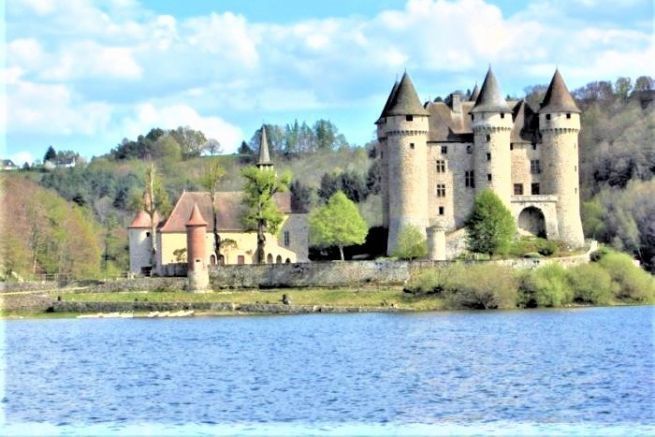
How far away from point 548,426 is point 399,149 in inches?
1849

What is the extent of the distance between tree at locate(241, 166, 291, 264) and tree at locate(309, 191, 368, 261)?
2.45m

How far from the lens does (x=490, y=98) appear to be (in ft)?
246

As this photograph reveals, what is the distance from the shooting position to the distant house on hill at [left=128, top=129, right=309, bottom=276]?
76.9 metres

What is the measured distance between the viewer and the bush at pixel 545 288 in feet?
211

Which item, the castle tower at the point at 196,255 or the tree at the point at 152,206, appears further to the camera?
the tree at the point at 152,206

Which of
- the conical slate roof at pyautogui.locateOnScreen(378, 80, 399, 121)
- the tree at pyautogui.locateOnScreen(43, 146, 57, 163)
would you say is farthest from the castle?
the tree at pyautogui.locateOnScreen(43, 146, 57, 163)

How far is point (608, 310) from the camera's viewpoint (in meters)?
63.0

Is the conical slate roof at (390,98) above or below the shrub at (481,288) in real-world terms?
above

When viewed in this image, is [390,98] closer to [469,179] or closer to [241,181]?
[469,179]

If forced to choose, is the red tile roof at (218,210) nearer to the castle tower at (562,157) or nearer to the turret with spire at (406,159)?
the turret with spire at (406,159)

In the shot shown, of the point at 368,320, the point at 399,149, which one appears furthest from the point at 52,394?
the point at 399,149

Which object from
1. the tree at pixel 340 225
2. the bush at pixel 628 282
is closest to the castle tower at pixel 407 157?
the tree at pixel 340 225

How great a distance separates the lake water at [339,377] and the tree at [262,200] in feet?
53.2

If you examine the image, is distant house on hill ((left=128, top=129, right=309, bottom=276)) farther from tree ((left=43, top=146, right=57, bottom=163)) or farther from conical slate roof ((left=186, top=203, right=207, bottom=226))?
tree ((left=43, top=146, right=57, bottom=163))
